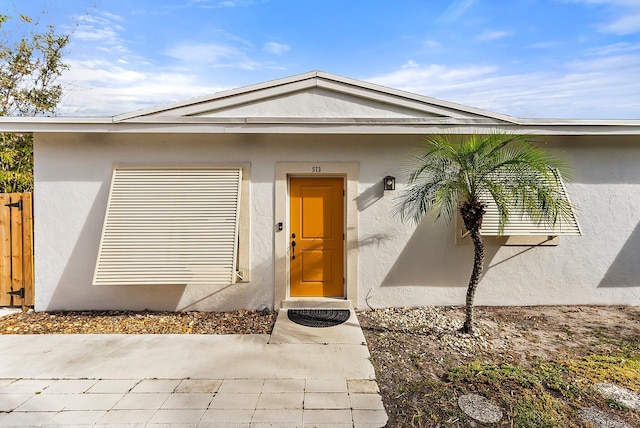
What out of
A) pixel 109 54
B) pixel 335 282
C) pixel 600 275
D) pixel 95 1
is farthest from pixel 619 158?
pixel 95 1

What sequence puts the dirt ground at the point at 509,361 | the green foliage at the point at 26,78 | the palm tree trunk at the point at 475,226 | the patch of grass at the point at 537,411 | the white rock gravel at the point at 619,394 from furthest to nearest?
the green foliage at the point at 26,78 < the palm tree trunk at the point at 475,226 < the white rock gravel at the point at 619,394 < the dirt ground at the point at 509,361 < the patch of grass at the point at 537,411

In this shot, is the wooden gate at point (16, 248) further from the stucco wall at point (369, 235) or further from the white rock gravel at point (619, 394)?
the white rock gravel at point (619, 394)

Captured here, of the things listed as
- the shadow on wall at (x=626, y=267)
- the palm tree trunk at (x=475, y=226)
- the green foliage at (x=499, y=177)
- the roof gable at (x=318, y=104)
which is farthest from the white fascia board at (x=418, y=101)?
the shadow on wall at (x=626, y=267)

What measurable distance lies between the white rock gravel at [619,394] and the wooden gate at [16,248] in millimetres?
9338

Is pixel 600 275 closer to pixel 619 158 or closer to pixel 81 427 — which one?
pixel 619 158

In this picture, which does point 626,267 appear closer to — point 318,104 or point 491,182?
point 491,182

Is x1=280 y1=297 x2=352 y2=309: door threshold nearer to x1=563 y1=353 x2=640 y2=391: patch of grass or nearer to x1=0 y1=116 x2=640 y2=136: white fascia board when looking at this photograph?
x1=0 y1=116 x2=640 y2=136: white fascia board

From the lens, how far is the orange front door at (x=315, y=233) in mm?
6695

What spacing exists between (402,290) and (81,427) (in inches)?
207

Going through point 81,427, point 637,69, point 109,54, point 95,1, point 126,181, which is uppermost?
point 95,1

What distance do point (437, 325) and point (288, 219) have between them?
3340 mm

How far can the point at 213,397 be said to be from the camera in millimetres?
3652

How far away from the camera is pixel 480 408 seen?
11.3 ft

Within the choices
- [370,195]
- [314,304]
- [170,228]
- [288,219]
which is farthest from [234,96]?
[314,304]
